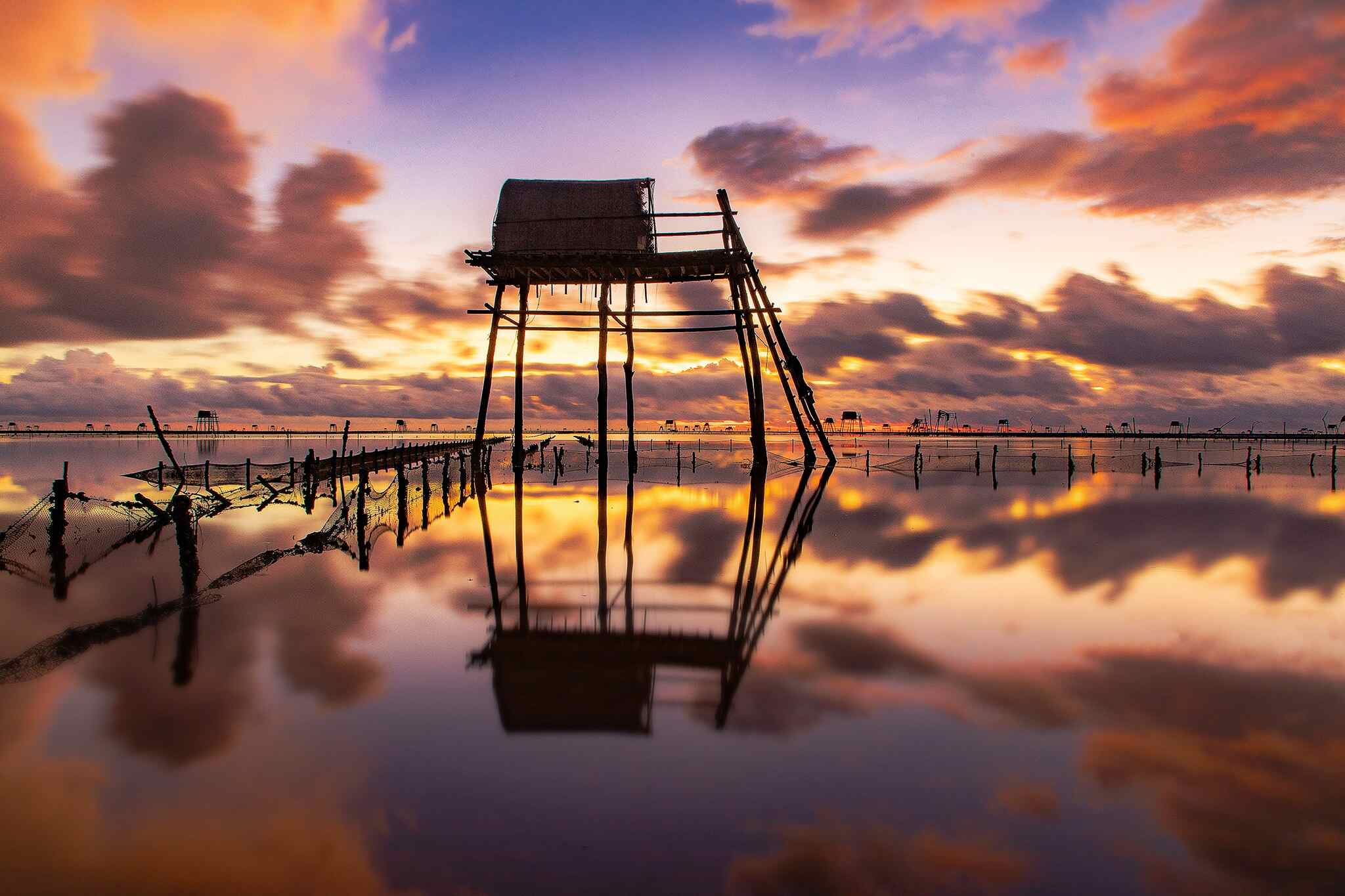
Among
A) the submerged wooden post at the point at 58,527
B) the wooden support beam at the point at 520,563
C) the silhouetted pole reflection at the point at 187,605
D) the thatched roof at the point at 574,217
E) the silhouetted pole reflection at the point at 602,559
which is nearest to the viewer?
the silhouetted pole reflection at the point at 187,605

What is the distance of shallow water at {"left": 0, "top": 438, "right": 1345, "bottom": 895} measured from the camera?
491 cm

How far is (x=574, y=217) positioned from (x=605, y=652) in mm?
21583

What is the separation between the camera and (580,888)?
4562 mm

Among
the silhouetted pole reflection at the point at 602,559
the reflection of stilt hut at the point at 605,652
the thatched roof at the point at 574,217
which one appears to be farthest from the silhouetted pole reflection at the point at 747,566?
the thatched roof at the point at 574,217

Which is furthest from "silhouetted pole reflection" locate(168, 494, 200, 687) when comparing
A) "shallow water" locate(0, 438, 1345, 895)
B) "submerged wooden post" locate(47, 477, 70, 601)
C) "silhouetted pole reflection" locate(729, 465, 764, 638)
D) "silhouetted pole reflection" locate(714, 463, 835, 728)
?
"silhouetted pole reflection" locate(729, 465, 764, 638)

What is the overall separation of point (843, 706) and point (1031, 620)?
16.5ft

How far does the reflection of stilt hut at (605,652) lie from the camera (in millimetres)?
7316

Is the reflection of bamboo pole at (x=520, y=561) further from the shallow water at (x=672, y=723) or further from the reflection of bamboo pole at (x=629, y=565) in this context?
the reflection of bamboo pole at (x=629, y=565)

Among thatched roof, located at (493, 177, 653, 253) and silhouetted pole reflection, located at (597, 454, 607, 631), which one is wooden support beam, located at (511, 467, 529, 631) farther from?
thatched roof, located at (493, 177, 653, 253)

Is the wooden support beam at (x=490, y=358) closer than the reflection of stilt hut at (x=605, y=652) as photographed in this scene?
No

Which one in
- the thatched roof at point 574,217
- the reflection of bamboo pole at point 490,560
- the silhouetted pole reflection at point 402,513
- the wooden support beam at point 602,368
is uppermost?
the thatched roof at point 574,217

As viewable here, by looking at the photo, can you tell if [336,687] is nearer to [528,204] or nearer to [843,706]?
[843,706]

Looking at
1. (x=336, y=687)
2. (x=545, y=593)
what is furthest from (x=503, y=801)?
(x=545, y=593)

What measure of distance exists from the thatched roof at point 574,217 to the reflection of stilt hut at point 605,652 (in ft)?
52.7
